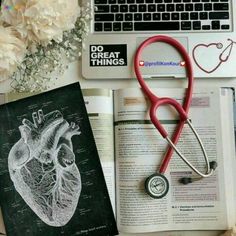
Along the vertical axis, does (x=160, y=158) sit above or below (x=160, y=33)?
below

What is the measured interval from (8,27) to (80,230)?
1.28 feet

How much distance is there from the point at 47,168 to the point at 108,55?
25cm

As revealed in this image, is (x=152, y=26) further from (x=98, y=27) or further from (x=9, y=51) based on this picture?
(x=9, y=51)

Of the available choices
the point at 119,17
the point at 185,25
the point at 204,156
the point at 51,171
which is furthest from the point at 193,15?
the point at 51,171

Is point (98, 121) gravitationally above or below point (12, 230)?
above

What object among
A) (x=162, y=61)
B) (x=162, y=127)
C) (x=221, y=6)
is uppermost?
(x=221, y=6)

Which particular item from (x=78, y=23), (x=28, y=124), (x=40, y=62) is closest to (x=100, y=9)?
(x=78, y=23)

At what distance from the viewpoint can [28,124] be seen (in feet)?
2.35

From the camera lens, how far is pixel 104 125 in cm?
73

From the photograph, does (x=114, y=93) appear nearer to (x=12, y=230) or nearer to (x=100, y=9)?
(x=100, y=9)

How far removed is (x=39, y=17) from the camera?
26.5 inches

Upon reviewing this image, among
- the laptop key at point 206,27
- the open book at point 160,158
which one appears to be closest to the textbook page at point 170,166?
the open book at point 160,158

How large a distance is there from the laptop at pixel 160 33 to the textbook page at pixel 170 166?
0.05 metres

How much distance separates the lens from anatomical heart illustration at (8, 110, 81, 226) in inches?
27.2
